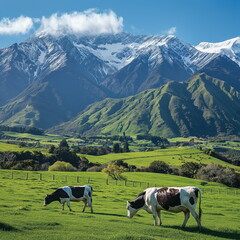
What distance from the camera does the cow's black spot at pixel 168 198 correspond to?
27062mm

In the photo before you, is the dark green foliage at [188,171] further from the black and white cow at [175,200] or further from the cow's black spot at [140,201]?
the black and white cow at [175,200]

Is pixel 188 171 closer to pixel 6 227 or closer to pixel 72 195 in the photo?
pixel 72 195

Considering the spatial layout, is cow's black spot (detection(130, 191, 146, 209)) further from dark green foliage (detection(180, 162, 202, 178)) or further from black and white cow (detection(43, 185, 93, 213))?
dark green foliage (detection(180, 162, 202, 178))

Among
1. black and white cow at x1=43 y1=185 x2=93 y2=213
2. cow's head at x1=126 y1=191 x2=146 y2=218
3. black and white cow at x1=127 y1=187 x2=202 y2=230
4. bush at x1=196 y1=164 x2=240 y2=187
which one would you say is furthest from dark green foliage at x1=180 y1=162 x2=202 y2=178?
black and white cow at x1=127 y1=187 x2=202 y2=230

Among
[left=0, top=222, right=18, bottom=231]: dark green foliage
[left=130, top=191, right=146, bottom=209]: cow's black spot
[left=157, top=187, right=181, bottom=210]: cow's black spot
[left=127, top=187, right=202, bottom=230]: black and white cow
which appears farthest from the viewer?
[left=130, top=191, right=146, bottom=209]: cow's black spot

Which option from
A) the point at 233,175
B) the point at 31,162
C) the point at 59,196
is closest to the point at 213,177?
the point at 233,175

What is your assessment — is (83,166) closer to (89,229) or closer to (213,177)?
(213,177)

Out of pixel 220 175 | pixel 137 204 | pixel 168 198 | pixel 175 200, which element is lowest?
pixel 137 204

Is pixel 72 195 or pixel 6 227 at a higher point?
pixel 72 195

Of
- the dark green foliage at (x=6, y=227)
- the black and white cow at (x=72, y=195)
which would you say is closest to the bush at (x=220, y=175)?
the black and white cow at (x=72, y=195)

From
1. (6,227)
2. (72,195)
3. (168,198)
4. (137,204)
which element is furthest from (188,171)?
(6,227)

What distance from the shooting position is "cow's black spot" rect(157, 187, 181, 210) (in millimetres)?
27062

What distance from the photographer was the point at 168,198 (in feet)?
89.9

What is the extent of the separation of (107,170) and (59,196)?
64753 millimetres
